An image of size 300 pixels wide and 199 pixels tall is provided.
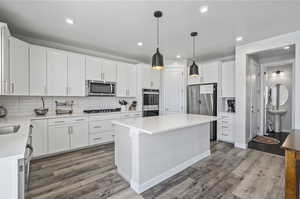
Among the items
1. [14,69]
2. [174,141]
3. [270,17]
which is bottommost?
[174,141]

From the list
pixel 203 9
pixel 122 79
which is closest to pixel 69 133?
pixel 122 79

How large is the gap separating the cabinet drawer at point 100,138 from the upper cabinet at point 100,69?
1.52 m

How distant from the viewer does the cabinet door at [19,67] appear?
2.52 metres

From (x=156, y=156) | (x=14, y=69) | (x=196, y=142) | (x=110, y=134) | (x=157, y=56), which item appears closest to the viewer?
(x=156, y=156)

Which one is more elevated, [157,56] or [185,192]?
[157,56]

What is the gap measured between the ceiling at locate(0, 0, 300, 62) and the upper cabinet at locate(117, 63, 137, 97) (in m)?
0.93

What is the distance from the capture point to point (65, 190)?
75.3 inches

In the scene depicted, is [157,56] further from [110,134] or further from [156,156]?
[110,134]

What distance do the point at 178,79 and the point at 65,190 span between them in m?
4.03

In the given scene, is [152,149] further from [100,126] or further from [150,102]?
[150,102]

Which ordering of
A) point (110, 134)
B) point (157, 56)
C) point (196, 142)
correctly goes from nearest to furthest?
point (157, 56), point (196, 142), point (110, 134)

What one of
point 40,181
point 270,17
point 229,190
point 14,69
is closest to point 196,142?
point 229,190

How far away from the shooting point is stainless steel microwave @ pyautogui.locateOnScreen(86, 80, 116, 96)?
3.67 metres

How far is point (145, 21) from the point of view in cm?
241
